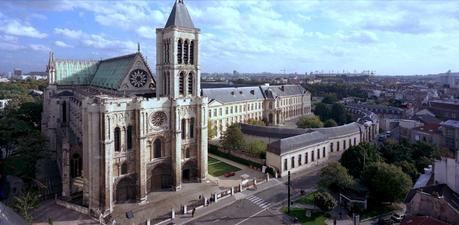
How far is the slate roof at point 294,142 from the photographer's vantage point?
5125 cm

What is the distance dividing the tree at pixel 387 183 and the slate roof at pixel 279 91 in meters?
57.4

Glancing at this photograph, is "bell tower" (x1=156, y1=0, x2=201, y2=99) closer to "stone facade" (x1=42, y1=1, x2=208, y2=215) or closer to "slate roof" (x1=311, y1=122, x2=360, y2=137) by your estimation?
"stone facade" (x1=42, y1=1, x2=208, y2=215)

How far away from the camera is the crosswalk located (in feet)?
133

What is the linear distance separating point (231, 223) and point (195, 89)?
1977cm

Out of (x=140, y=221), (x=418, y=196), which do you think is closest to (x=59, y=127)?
(x=140, y=221)

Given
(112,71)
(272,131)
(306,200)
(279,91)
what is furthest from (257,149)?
(279,91)

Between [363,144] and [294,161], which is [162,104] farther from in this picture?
[363,144]

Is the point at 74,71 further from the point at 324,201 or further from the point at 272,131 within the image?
the point at 324,201

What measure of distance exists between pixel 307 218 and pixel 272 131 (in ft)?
98.2

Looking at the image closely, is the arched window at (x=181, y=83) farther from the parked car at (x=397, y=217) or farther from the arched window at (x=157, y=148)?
the parked car at (x=397, y=217)

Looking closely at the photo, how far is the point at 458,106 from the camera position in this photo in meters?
90.5

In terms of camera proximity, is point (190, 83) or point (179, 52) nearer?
point (179, 52)

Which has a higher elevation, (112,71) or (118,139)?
(112,71)

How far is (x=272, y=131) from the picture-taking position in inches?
2591
